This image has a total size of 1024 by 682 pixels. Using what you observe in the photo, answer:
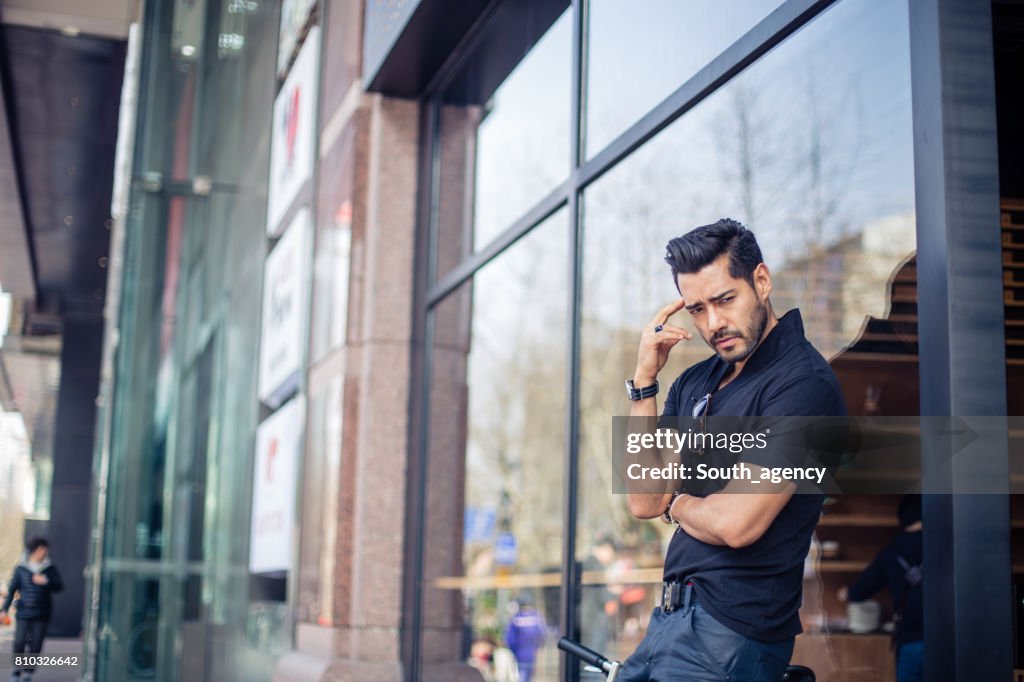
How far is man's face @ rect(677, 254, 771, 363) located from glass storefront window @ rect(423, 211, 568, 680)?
2558mm

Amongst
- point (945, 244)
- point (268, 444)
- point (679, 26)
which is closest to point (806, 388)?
point (945, 244)

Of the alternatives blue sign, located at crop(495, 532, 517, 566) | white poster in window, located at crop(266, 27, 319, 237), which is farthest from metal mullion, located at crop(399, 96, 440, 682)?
white poster in window, located at crop(266, 27, 319, 237)

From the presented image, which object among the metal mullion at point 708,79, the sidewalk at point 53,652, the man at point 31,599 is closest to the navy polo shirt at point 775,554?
the metal mullion at point 708,79

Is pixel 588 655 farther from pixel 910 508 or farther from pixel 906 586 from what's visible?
pixel 906 586

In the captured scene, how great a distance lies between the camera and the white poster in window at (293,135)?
8383 mm

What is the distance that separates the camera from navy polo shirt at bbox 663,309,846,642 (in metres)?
2.94

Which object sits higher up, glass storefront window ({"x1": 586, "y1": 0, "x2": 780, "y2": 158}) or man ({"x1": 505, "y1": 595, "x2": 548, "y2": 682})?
glass storefront window ({"x1": 586, "y1": 0, "x2": 780, "y2": 158})

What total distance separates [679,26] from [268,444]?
5154mm

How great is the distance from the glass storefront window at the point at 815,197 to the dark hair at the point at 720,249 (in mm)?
143

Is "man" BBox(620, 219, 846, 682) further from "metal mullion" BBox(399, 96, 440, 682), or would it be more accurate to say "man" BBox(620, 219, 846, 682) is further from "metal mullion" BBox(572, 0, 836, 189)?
"metal mullion" BBox(399, 96, 440, 682)

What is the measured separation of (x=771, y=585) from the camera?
296cm

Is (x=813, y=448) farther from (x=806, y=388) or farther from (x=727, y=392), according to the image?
(x=727, y=392)

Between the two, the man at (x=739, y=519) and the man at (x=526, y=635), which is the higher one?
the man at (x=739, y=519)

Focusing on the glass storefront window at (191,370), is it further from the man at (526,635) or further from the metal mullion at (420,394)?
the man at (526,635)
